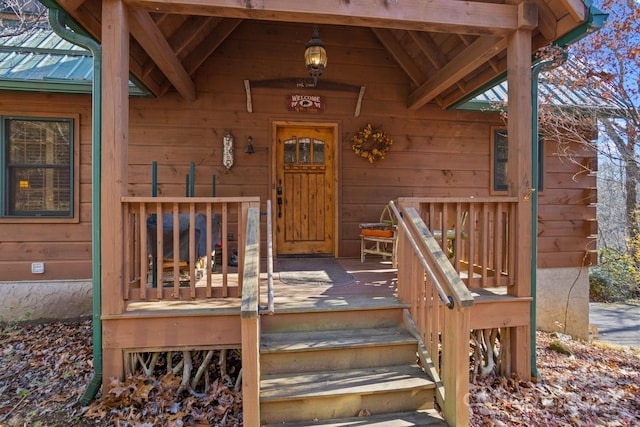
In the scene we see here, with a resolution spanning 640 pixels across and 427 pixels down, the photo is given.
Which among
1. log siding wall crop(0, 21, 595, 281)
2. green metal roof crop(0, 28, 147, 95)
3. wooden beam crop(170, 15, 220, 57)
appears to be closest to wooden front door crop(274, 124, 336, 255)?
log siding wall crop(0, 21, 595, 281)

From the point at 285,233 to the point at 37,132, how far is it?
336cm

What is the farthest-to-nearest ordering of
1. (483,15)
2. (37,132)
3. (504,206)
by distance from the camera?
(37,132) → (504,206) → (483,15)

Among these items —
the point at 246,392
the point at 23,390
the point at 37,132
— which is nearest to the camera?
the point at 246,392

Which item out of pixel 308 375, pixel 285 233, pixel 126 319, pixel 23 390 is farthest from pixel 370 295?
pixel 23 390

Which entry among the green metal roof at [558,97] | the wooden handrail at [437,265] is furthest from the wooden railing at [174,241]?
the green metal roof at [558,97]

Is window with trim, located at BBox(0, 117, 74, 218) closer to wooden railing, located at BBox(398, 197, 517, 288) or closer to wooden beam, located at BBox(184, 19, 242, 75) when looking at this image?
wooden beam, located at BBox(184, 19, 242, 75)

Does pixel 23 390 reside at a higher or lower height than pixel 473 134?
lower

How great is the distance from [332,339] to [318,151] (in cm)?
317

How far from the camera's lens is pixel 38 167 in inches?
174

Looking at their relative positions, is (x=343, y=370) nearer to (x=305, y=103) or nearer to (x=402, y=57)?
(x=305, y=103)

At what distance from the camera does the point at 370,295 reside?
125 inches

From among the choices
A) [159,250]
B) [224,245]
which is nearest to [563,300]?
[224,245]

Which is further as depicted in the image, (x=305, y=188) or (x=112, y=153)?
(x=305, y=188)

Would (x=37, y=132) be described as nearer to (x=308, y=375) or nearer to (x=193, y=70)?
(x=193, y=70)
